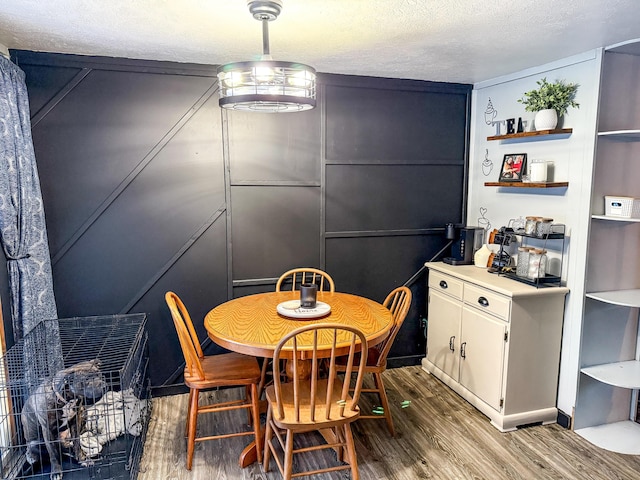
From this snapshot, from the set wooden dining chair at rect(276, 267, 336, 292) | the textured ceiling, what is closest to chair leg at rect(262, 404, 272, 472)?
wooden dining chair at rect(276, 267, 336, 292)

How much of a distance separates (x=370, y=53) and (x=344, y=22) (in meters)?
0.61

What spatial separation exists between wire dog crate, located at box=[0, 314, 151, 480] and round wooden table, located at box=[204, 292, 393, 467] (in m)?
0.54

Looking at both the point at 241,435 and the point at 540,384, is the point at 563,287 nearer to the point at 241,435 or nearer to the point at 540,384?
the point at 540,384

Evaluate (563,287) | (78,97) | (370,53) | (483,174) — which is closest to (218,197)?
(78,97)

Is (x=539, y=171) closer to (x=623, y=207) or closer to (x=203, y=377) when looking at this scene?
(x=623, y=207)

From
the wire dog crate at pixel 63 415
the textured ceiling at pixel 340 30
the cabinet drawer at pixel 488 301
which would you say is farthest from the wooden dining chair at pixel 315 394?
the textured ceiling at pixel 340 30

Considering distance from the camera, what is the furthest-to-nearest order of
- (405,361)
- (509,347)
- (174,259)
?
(405,361) → (174,259) → (509,347)

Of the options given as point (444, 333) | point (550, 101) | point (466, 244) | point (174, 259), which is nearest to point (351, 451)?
point (444, 333)

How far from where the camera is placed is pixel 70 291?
3.08 meters

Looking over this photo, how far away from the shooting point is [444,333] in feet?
11.6

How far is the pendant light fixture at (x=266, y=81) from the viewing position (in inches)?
72.7

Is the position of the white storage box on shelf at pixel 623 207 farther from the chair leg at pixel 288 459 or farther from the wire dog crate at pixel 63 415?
the wire dog crate at pixel 63 415

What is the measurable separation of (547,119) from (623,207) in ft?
2.35

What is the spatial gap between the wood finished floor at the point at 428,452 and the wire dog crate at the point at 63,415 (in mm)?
210
